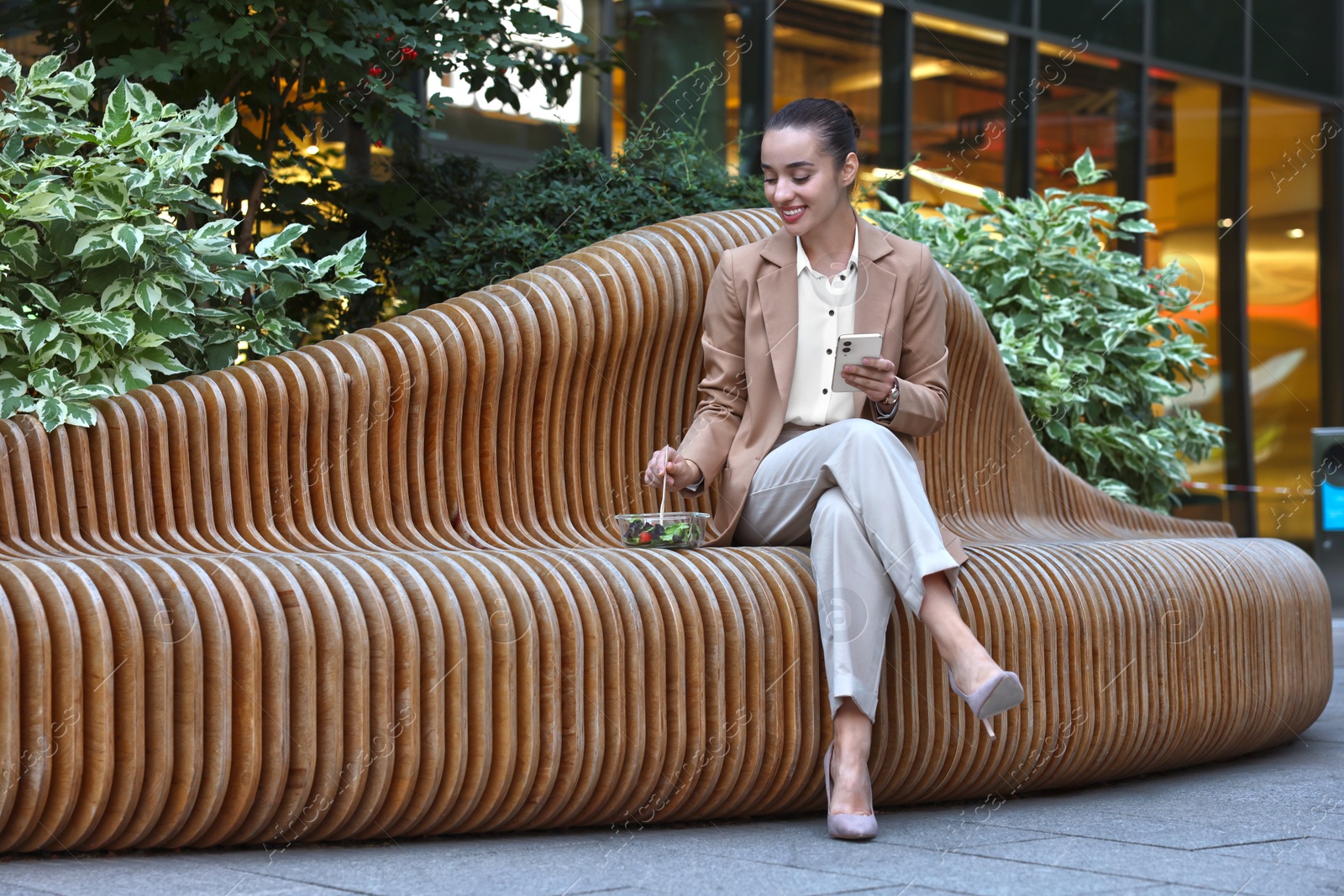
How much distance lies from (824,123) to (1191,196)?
350 inches

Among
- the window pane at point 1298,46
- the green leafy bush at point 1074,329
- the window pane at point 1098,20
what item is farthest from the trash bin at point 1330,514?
the window pane at point 1298,46

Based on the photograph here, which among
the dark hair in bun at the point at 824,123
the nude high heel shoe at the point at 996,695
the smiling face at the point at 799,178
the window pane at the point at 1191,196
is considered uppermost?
the window pane at the point at 1191,196

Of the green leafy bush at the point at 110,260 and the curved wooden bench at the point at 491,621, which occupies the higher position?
the green leafy bush at the point at 110,260

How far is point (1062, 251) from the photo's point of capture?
615 cm

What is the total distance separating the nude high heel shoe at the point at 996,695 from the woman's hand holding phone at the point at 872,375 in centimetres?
65

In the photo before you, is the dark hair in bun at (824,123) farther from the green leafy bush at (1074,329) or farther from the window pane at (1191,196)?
the window pane at (1191,196)

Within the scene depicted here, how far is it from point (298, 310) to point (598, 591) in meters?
3.05

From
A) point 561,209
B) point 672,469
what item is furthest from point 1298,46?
point 672,469

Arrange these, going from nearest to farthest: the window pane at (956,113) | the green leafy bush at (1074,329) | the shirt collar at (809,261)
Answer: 1. the shirt collar at (809,261)
2. the green leafy bush at (1074,329)
3. the window pane at (956,113)

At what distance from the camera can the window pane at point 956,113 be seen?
9391 mm

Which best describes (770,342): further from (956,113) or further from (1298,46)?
(1298,46)

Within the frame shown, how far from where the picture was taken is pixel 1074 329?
621 centimetres

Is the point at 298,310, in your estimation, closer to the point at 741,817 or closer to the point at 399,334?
the point at 399,334

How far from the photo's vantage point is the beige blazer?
3109 mm
